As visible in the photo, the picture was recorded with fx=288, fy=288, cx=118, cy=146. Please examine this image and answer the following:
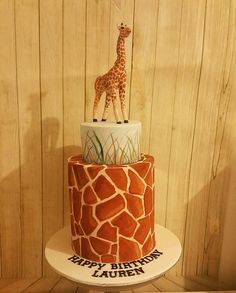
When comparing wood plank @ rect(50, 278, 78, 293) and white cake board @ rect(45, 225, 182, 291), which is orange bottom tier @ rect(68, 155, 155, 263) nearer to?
white cake board @ rect(45, 225, 182, 291)

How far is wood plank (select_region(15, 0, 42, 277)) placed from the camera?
3.39 ft

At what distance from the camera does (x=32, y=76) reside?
1.07 meters

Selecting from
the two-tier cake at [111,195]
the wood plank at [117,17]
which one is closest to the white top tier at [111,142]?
the two-tier cake at [111,195]

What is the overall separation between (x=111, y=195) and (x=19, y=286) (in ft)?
2.31

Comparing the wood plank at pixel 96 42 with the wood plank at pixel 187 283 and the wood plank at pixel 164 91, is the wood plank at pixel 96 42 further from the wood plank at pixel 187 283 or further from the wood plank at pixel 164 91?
the wood plank at pixel 187 283

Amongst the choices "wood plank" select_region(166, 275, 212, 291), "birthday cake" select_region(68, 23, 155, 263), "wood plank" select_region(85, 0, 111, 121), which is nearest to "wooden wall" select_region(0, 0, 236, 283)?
"wood plank" select_region(85, 0, 111, 121)

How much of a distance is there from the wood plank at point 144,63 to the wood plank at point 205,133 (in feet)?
0.64

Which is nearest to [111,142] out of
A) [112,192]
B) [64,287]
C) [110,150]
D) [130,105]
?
[110,150]

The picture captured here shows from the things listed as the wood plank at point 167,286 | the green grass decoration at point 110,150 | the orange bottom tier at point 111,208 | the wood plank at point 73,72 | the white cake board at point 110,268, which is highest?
the wood plank at point 73,72

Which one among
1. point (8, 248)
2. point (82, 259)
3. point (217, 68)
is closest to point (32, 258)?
point (8, 248)

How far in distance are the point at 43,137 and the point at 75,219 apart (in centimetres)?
39

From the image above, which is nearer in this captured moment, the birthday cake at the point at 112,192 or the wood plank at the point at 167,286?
the birthday cake at the point at 112,192

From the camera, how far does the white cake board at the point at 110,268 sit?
2.49 feet

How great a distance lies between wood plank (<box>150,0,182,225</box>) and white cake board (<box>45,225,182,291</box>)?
291mm
